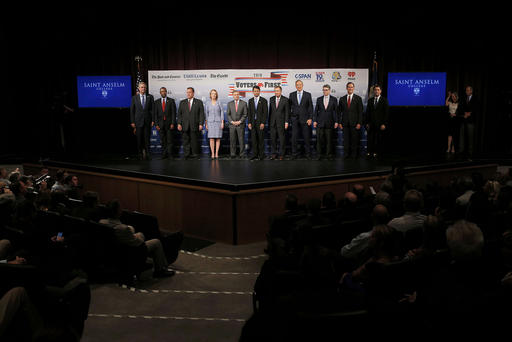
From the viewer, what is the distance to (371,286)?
105 inches

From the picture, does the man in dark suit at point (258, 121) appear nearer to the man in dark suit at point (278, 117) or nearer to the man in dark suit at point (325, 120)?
the man in dark suit at point (278, 117)

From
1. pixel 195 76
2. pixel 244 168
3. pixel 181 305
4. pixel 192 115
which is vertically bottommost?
pixel 181 305

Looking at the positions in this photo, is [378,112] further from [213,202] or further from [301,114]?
[213,202]

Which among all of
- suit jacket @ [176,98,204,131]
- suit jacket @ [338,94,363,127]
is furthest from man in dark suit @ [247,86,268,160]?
suit jacket @ [338,94,363,127]

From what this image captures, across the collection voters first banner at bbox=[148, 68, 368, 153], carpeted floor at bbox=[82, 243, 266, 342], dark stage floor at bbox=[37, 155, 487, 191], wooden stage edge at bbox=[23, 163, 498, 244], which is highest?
voters first banner at bbox=[148, 68, 368, 153]

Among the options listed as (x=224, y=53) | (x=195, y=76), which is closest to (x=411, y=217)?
(x=195, y=76)

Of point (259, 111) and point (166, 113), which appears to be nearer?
point (259, 111)

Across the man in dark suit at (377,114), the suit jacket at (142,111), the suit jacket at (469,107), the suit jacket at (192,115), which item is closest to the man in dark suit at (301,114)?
the man in dark suit at (377,114)

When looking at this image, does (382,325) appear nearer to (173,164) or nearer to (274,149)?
(173,164)

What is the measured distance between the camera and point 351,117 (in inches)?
353

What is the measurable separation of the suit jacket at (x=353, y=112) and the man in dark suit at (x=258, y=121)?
4.92 ft

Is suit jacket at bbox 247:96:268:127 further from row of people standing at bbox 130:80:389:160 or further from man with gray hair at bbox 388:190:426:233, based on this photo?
man with gray hair at bbox 388:190:426:233

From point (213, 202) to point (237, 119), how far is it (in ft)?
11.4

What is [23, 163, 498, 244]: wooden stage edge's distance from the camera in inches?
231
